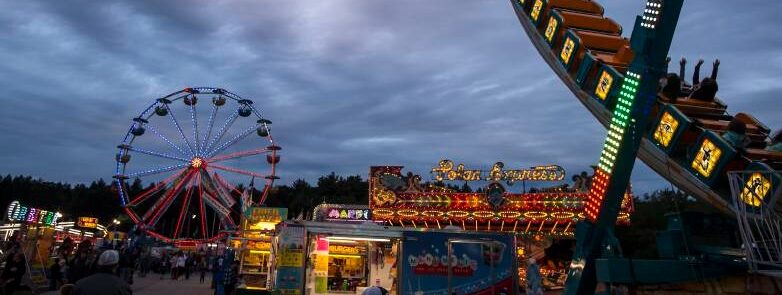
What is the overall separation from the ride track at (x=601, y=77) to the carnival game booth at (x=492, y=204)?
7.76 metres

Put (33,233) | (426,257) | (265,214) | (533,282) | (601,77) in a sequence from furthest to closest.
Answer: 1. (265,214)
2. (33,233)
3. (601,77)
4. (533,282)
5. (426,257)

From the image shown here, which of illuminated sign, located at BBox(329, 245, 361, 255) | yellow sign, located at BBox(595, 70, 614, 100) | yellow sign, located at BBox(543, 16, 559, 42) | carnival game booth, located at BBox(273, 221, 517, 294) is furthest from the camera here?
yellow sign, located at BBox(543, 16, 559, 42)

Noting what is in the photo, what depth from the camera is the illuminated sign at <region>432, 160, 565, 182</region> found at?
2627cm

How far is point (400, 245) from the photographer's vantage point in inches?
420

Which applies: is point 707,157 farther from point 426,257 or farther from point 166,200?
point 166,200

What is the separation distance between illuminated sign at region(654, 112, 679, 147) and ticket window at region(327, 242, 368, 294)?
7091 millimetres

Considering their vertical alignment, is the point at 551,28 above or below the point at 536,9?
below

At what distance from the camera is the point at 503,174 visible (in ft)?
87.6

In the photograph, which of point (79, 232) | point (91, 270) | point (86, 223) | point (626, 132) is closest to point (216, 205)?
point (79, 232)

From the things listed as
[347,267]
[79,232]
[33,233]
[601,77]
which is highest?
[601,77]

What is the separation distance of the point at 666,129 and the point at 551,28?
7640mm

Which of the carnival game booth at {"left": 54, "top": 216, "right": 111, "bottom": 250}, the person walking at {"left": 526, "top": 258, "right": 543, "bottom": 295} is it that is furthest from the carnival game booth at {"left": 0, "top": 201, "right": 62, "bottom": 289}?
the person walking at {"left": 526, "top": 258, "right": 543, "bottom": 295}

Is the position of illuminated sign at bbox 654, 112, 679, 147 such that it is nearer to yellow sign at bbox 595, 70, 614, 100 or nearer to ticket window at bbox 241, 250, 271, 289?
yellow sign at bbox 595, 70, 614, 100

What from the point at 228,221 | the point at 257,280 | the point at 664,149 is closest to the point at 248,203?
the point at 228,221
